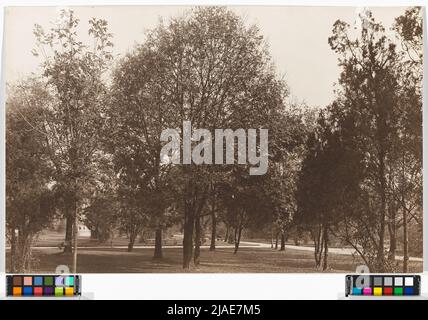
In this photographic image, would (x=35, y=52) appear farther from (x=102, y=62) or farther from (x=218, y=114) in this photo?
(x=218, y=114)

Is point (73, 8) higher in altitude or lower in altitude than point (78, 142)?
higher

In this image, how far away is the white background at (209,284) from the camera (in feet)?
17.3

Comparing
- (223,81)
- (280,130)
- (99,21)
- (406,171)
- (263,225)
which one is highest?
(99,21)

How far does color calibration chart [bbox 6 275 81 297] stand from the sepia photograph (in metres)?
0.44

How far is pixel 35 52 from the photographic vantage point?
18.2 feet

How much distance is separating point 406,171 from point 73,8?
3.52 metres

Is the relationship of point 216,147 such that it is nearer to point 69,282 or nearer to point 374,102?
point 374,102

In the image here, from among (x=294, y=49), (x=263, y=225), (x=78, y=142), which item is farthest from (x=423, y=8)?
(x=78, y=142)

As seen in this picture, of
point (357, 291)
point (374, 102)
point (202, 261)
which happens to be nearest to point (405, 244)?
point (357, 291)

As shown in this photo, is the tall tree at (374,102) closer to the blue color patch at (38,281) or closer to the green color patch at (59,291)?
the green color patch at (59,291)

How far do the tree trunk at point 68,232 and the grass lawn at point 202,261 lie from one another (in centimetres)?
7

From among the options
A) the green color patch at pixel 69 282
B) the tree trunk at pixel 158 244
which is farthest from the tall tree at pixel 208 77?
the green color patch at pixel 69 282
